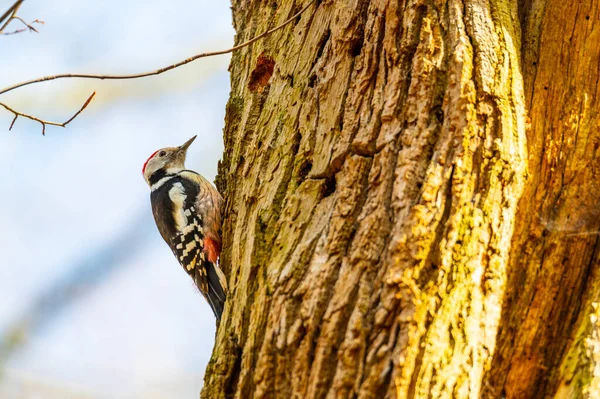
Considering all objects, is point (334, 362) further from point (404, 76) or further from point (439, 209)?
point (404, 76)

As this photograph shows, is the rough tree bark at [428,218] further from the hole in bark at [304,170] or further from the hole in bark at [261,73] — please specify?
the hole in bark at [261,73]

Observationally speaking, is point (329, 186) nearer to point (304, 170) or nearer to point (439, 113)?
point (304, 170)

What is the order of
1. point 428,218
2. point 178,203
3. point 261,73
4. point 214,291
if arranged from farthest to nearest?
point 178,203 → point 214,291 → point 261,73 → point 428,218

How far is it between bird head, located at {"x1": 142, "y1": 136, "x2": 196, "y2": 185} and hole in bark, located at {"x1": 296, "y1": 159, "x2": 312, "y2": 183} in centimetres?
259

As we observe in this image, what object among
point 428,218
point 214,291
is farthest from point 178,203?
point 428,218

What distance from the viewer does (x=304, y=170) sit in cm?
238

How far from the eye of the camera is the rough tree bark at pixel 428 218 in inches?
70.2

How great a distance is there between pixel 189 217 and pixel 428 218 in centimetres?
234

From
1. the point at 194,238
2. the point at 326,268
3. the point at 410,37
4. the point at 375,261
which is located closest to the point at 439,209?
the point at 375,261

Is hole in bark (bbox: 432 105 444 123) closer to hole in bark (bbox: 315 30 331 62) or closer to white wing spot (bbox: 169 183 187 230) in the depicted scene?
hole in bark (bbox: 315 30 331 62)

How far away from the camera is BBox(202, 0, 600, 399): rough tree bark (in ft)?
5.85

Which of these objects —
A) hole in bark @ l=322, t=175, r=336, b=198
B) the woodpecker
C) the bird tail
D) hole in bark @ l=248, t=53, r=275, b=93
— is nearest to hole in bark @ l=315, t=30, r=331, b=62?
hole in bark @ l=248, t=53, r=275, b=93

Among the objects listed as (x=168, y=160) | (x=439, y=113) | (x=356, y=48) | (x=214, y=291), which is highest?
(x=168, y=160)

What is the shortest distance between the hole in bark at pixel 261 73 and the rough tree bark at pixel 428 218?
0.51 metres
